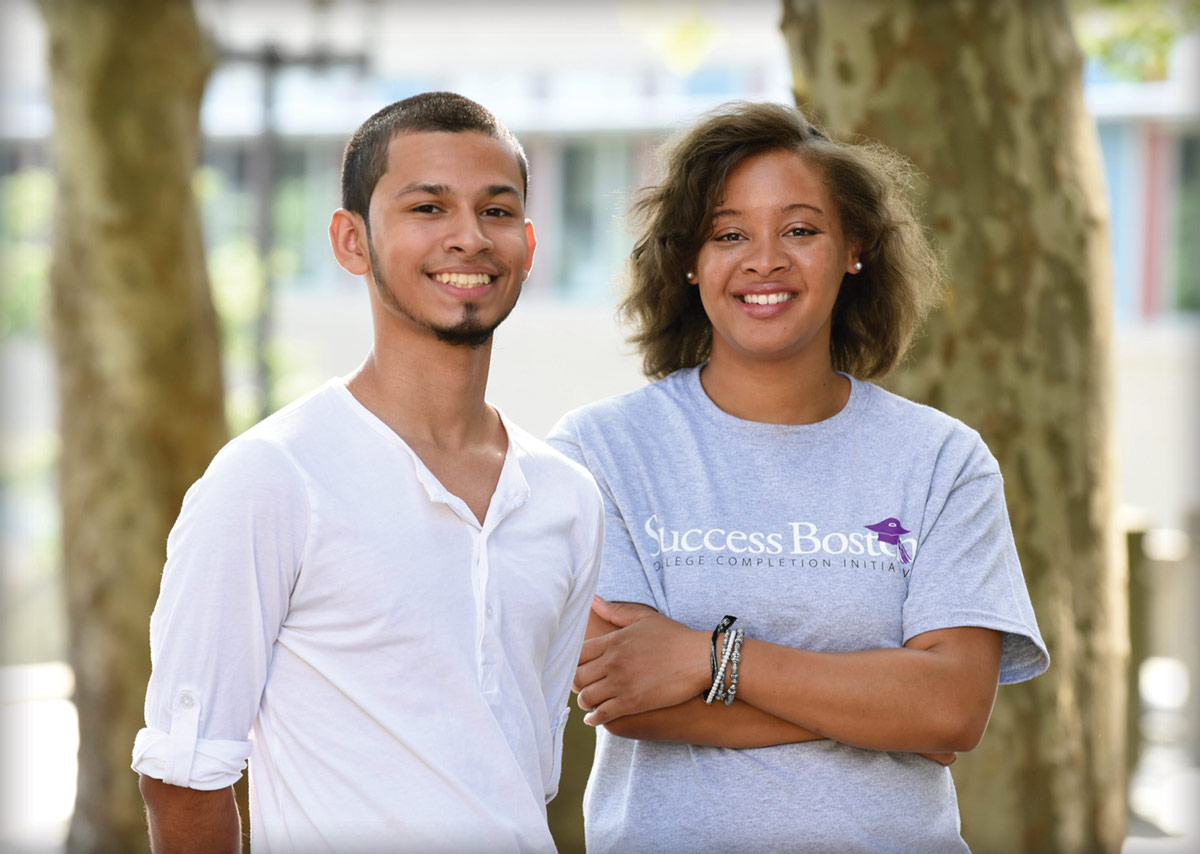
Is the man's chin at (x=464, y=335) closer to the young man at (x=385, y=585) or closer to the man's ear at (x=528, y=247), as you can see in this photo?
the young man at (x=385, y=585)

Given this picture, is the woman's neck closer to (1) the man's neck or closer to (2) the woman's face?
(2) the woman's face

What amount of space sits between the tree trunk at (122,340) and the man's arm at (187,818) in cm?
537

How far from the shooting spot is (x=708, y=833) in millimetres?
2621

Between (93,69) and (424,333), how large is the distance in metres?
5.65

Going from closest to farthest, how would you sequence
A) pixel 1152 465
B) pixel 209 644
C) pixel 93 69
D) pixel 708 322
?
pixel 209 644 < pixel 708 322 < pixel 93 69 < pixel 1152 465

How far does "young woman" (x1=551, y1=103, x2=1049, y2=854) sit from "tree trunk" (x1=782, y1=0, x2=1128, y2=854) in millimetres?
1814

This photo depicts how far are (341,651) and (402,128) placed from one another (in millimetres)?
841

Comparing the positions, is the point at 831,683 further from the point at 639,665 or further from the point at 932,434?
the point at 932,434

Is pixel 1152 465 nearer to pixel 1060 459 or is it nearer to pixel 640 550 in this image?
pixel 1060 459

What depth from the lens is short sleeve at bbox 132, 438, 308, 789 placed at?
2.10 metres

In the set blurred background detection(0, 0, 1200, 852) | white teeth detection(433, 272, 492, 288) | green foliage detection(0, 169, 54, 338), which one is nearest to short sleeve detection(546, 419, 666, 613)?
white teeth detection(433, 272, 492, 288)

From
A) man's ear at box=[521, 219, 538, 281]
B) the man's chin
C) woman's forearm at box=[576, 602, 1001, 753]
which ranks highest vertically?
man's ear at box=[521, 219, 538, 281]

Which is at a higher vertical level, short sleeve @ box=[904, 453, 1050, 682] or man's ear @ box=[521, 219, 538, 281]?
man's ear @ box=[521, 219, 538, 281]

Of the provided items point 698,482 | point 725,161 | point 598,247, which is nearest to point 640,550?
point 698,482
